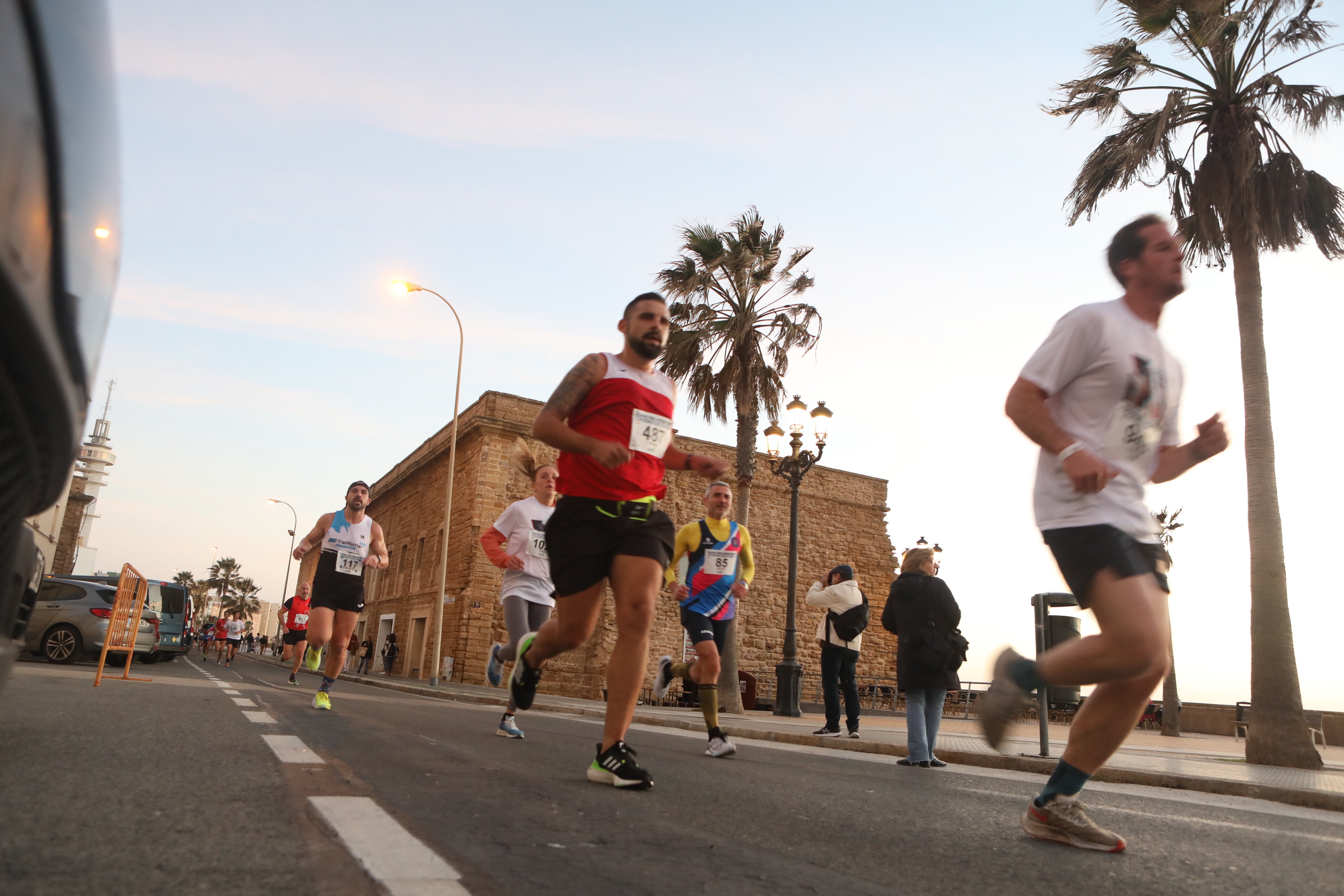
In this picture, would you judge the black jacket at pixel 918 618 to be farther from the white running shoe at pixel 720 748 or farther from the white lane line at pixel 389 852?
the white lane line at pixel 389 852

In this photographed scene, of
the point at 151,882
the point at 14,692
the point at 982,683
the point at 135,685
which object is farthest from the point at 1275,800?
the point at 982,683

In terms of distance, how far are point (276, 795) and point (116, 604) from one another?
8.73 meters

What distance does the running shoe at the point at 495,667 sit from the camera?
254 inches

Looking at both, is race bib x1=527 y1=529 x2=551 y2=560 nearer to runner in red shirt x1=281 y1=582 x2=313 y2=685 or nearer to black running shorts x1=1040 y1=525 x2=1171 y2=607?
black running shorts x1=1040 y1=525 x2=1171 y2=607

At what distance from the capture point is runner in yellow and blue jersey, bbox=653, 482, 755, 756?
274 inches

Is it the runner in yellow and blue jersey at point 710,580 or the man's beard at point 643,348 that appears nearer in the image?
the man's beard at point 643,348

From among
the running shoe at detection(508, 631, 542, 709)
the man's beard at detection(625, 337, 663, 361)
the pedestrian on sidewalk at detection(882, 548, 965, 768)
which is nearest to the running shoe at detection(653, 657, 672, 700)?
the pedestrian on sidewalk at detection(882, 548, 965, 768)

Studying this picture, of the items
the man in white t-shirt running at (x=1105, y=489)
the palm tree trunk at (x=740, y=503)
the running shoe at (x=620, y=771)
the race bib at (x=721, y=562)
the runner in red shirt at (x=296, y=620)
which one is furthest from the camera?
the runner in red shirt at (x=296, y=620)

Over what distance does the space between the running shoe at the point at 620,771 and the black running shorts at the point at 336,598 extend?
5.20 meters

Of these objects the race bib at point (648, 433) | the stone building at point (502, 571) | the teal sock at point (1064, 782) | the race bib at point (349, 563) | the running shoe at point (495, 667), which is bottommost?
the teal sock at point (1064, 782)

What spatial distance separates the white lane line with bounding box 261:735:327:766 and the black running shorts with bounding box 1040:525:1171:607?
9.69 feet

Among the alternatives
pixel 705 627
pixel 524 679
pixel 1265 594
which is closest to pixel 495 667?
pixel 705 627

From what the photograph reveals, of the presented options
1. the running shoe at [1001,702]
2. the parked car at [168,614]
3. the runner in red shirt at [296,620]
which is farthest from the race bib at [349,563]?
the parked car at [168,614]

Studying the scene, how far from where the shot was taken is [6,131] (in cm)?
105
